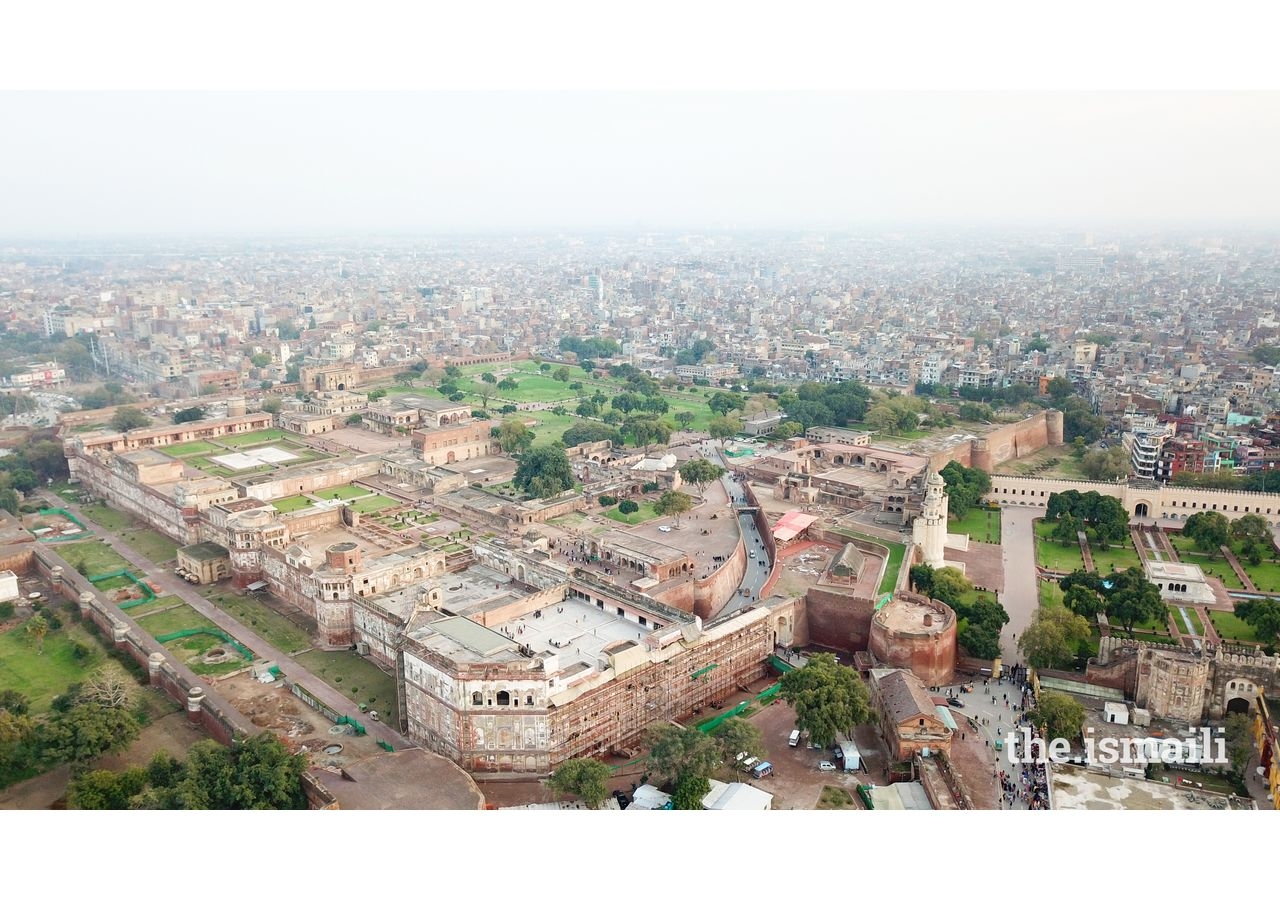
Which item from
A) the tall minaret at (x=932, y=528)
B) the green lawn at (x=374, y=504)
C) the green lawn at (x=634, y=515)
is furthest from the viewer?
the green lawn at (x=374, y=504)

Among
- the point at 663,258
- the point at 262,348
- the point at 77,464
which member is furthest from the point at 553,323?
the point at 663,258

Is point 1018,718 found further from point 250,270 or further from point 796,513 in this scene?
point 250,270

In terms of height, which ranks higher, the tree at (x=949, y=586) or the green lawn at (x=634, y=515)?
the tree at (x=949, y=586)

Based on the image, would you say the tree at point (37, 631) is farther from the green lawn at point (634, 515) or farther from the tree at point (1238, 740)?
the tree at point (1238, 740)

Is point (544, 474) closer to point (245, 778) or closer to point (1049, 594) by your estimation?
point (1049, 594)

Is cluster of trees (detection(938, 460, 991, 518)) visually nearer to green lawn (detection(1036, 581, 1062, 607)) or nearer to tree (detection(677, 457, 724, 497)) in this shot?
green lawn (detection(1036, 581, 1062, 607))

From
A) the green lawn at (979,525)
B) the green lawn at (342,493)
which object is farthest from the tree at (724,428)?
the green lawn at (342,493)

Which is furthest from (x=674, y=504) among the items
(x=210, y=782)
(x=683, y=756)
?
(x=210, y=782)

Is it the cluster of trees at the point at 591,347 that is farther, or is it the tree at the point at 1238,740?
the cluster of trees at the point at 591,347
